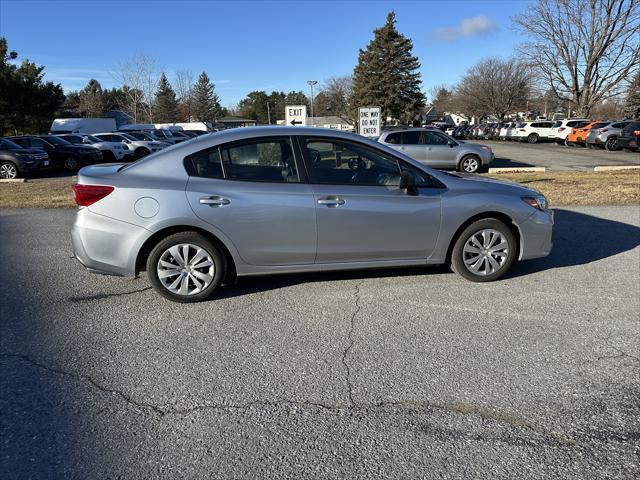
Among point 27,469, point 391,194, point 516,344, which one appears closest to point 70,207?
point 391,194

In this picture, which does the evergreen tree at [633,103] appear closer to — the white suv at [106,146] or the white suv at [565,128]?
the white suv at [565,128]

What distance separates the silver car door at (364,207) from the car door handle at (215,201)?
866 mm

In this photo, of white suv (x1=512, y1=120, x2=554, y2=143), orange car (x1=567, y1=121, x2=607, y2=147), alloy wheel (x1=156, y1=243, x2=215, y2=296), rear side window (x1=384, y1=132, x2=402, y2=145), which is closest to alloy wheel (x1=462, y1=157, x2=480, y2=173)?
rear side window (x1=384, y1=132, x2=402, y2=145)

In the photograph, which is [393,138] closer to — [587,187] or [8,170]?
[587,187]

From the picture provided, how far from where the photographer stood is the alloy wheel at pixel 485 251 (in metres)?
4.90

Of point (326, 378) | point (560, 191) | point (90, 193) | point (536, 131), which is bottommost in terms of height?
point (326, 378)

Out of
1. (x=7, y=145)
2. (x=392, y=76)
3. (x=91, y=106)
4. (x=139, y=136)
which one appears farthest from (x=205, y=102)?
(x=7, y=145)

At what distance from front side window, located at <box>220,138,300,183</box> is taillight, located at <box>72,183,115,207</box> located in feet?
3.63

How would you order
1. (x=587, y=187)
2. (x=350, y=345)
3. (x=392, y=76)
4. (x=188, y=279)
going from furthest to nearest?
(x=392, y=76) < (x=587, y=187) < (x=188, y=279) < (x=350, y=345)

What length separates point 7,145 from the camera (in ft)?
56.4

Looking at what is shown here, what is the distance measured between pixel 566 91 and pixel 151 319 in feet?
156

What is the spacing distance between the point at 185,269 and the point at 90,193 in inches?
44.1

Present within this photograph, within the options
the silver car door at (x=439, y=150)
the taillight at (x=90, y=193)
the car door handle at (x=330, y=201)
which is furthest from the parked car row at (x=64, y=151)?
the car door handle at (x=330, y=201)

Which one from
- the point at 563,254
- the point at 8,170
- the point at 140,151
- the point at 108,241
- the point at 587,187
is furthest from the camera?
the point at 140,151
